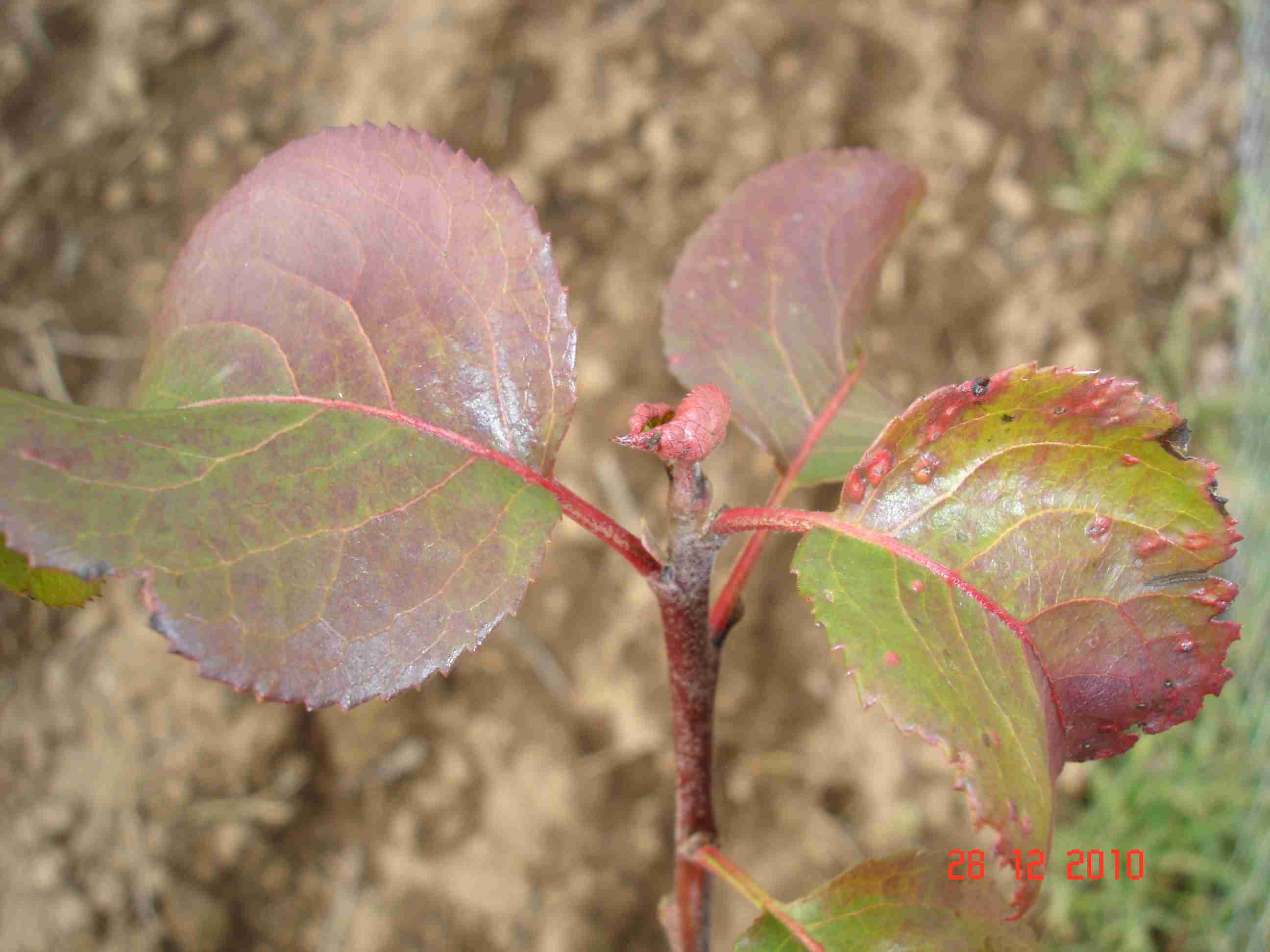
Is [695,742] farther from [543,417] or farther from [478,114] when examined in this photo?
[478,114]

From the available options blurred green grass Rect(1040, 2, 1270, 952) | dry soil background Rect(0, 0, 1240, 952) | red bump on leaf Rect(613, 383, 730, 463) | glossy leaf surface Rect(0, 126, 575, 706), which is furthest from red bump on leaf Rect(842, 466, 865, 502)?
blurred green grass Rect(1040, 2, 1270, 952)

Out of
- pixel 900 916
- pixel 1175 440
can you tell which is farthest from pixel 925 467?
pixel 900 916

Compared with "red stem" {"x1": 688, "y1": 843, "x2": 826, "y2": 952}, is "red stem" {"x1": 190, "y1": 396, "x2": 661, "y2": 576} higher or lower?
higher

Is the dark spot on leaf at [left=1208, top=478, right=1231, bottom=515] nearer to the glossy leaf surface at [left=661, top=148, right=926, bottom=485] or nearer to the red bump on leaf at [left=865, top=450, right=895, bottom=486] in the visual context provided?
the red bump on leaf at [left=865, top=450, right=895, bottom=486]

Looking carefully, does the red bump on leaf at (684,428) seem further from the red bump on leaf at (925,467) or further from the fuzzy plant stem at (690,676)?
the red bump on leaf at (925,467)

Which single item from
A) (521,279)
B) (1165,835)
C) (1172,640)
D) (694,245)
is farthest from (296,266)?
(1165,835)
